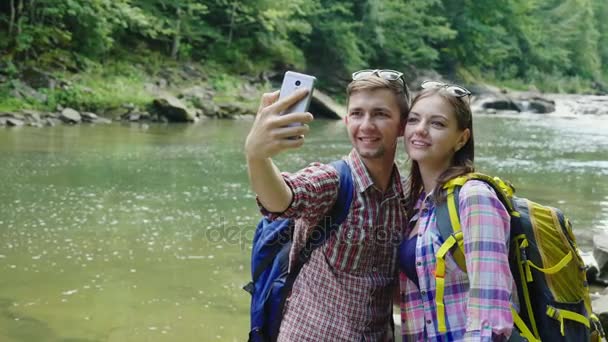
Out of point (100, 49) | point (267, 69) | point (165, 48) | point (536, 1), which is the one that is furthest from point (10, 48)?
point (536, 1)

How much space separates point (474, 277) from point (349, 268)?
423 millimetres

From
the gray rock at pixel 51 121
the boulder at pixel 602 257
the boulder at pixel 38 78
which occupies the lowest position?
Result: the gray rock at pixel 51 121

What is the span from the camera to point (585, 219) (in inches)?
321

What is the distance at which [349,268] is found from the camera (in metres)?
2.04

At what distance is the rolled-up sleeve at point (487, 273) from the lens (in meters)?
1.76

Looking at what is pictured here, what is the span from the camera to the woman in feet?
5.80

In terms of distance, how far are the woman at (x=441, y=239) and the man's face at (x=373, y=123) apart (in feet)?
0.23

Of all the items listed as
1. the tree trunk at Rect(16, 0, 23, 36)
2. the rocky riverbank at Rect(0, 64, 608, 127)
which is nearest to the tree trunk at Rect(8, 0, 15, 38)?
the tree trunk at Rect(16, 0, 23, 36)

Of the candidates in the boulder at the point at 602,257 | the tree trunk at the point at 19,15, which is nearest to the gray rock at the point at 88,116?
the tree trunk at the point at 19,15

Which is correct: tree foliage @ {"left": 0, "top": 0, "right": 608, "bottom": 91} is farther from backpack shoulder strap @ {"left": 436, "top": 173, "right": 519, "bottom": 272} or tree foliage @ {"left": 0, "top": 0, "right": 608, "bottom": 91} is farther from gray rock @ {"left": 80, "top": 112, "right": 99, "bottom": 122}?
backpack shoulder strap @ {"left": 436, "top": 173, "right": 519, "bottom": 272}

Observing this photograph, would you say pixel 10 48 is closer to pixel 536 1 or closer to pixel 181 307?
pixel 181 307

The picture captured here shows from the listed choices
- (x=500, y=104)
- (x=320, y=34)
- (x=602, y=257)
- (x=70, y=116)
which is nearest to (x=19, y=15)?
(x=70, y=116)

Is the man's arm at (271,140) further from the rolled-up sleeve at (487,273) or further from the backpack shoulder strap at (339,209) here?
the rolled-up sleeve at (487,273)

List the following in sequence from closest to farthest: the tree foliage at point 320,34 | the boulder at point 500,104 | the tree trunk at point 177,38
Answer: the tree foliage at point 320,34 → the tree trunk at point 177,38 → the boulder at point 500,104
